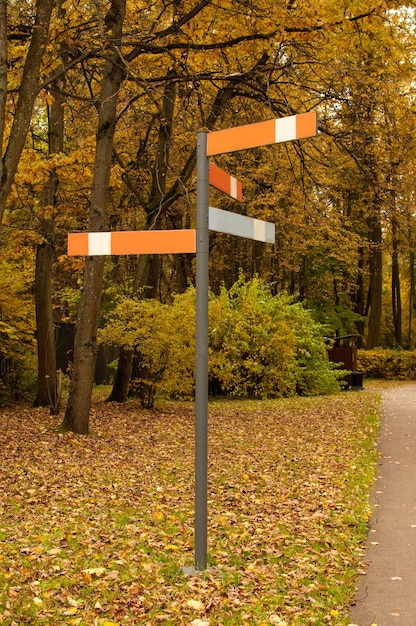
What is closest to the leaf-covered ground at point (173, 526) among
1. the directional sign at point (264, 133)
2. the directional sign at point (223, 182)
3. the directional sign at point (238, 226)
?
the directional sign at point (238, 226)

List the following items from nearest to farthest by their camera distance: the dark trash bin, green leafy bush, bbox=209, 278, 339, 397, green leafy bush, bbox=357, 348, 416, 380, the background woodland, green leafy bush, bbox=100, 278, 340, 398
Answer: the background woodland
green leafy bush, bbox=100, 278, 340, 398
green leafy bush, bbox=209, 278, 339, 397
the dark trash bin
green leafy bush, bbox=357, 348, 416, 380

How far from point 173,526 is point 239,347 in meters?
14.3

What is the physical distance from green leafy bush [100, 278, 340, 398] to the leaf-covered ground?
3.53 m

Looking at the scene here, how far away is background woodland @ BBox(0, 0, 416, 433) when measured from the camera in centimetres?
1098

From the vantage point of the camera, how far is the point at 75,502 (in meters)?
7.25

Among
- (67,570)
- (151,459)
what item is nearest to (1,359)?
(151,459)

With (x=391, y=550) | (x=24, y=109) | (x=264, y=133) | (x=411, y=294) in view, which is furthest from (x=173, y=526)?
(x=411, y=294)

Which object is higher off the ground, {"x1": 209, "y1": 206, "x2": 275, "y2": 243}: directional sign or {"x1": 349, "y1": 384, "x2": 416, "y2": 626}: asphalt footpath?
{"x1": 209, "y1": 206, "x2": 275, "y2": 243}: directional sign

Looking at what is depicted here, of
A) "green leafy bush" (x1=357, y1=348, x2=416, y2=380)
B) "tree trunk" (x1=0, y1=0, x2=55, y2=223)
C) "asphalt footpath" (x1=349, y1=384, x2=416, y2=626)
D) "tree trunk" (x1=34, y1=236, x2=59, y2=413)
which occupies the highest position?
"tree trunk" (x1=0, y1=0, x2=55, y2=223)

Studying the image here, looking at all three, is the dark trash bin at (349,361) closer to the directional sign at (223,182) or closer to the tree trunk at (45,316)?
the tree trunk at (45,316)

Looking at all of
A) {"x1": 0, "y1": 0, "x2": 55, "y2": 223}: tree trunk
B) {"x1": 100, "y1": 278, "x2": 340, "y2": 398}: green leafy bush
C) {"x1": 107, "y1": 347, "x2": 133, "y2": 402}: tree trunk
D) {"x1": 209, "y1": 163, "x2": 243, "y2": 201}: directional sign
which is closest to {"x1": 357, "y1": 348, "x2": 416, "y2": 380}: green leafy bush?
{"x1": 100, "y1": 278, "x2": 340, "y2": 398}: green leafy bush

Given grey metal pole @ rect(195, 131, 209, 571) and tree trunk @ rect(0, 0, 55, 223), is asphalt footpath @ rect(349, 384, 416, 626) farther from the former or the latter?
tree trunk @ rect(0, 0, 55, 223)

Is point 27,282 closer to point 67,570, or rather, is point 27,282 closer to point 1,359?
point 1,359

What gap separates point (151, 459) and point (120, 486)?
1885mm
